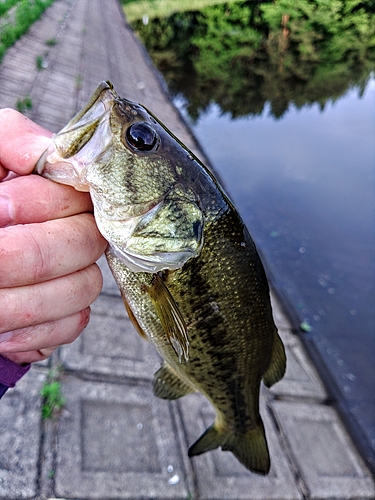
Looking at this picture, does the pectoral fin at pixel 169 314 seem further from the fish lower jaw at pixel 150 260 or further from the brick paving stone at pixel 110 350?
the brick paving stone at pixel 110 350

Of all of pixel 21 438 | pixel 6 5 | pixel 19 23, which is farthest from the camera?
pixel 6 5

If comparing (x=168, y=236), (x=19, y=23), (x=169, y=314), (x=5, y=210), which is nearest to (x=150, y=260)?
(x=168, y=236)

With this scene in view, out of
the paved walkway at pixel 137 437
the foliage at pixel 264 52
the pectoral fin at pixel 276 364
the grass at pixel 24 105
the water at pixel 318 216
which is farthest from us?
the foliage at pixel 264 52

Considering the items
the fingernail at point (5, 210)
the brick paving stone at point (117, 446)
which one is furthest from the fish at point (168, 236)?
the brick paving stone at point (117, 446)

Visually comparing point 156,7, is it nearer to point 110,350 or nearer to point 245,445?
point 110,350

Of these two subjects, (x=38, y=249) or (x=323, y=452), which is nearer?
(x=38, y=249)

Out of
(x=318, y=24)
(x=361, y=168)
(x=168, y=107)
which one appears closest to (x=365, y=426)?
(x=361, y=168)
